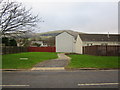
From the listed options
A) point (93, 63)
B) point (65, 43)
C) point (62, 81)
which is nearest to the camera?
point (62, 81)

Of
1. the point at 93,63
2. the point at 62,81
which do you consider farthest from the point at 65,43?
the point at 62,81

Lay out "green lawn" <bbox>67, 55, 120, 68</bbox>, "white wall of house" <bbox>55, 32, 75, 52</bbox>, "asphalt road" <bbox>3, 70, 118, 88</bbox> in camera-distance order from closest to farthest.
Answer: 1. "asphalt road" <bbox>3, 70, 118, 88</bbox>
2. "green lawn" <bbox>67, 55, 120, 68</bbox>
3. "white wall of house" <bbox>55, 32, 75, 52</bbox>

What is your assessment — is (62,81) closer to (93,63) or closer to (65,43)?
(93,63)

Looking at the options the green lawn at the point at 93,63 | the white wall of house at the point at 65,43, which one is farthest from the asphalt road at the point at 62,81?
the white wall of house at the point at 65,43

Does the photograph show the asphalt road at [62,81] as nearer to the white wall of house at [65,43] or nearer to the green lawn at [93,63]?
the green lawn at [93,63]

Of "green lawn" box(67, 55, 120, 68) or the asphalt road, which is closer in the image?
the asphalt road

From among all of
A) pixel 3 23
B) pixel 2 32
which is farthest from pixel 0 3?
pixel 2 32

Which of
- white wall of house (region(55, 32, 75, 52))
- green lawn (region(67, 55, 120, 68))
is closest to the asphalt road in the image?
green lawn (region(67, 55, 120, 68))

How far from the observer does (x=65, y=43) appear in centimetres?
5238

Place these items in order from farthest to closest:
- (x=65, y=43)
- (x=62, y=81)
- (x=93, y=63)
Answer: (x=65, y=43), (x=93, y=63), (x=62, y=81)

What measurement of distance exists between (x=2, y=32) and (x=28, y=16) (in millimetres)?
3403

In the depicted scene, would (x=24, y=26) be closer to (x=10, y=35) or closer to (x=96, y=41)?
(x=10, y=35)

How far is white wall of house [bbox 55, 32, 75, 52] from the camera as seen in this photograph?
169ft

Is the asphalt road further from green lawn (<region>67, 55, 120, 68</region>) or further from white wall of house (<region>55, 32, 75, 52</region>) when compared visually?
white wall of house (<region>55, 32, 75, 52</region>)
